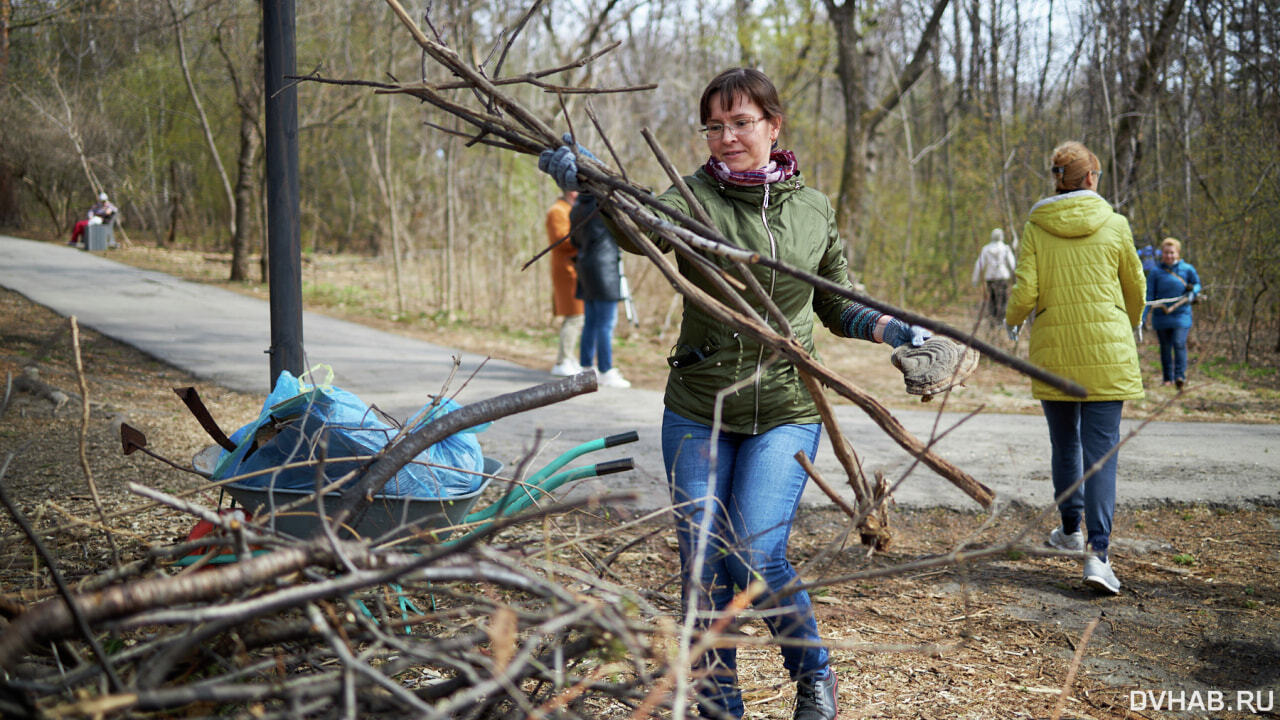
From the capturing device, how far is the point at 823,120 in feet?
78.0

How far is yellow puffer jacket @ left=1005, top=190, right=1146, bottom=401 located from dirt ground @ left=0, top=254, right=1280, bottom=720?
899 millimetres

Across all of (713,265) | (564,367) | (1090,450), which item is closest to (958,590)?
(1090,450)

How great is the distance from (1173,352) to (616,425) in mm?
6689

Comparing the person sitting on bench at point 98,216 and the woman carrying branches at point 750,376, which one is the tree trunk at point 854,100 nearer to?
the woman carrying branches at point 750,376

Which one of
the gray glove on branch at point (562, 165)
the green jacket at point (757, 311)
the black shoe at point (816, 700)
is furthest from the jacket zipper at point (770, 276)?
the black shoe at point (816, 700)

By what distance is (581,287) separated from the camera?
336 inches

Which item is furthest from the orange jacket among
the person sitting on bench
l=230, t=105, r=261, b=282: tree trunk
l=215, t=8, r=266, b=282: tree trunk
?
the person sitting on bench

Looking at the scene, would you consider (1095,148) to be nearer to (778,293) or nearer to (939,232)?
(939,232)

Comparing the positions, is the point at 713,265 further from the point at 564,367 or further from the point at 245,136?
the point at 245,136

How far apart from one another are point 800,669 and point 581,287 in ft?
20.7

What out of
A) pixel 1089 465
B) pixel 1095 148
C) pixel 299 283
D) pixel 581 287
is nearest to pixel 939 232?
pixel 1095 148

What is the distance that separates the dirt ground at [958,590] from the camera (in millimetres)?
2953

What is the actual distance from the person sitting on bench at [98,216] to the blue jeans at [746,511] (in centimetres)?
2529

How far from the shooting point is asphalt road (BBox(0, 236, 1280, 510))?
17.9 feet
